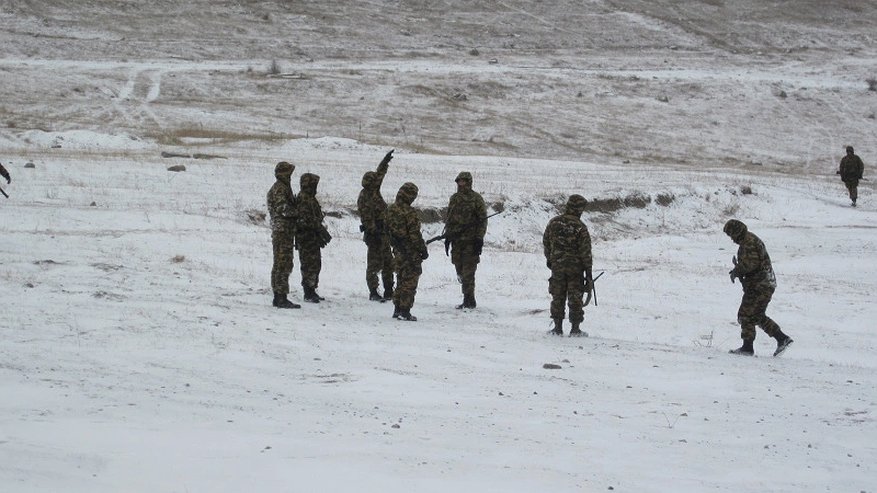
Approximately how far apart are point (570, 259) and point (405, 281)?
2.17 m

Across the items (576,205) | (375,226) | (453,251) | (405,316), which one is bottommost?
(405,316)

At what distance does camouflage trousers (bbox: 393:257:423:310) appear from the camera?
1279 centimetres

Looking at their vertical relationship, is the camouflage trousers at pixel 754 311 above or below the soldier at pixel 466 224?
below

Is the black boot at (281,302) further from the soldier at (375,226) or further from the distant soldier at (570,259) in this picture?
the distant soldier at (570,259)

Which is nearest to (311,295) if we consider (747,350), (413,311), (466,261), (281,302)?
(281,302)

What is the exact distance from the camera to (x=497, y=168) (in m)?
30.2

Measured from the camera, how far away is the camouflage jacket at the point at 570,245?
12219mm

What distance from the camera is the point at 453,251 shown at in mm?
14102

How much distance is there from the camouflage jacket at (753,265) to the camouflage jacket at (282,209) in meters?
5.75

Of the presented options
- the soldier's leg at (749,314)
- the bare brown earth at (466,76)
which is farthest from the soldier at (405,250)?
the bare brown earth at (466,76)

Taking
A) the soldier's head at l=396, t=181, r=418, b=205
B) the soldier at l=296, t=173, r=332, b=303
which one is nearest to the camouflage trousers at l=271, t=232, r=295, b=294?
the soldier at l=296, t=173, r=332, b=303

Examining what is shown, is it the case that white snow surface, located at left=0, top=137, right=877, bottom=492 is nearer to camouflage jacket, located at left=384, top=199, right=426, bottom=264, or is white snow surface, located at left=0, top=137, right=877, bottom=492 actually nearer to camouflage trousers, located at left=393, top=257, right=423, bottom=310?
camouflage trousers, located at left=393, top=257, right=423, bottom=310

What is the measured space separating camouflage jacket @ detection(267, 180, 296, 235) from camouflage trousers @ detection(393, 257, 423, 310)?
5.05 ft

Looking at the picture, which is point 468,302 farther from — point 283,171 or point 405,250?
point 283,171
